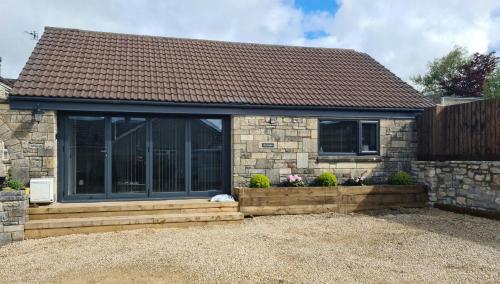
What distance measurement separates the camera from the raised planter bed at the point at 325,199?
9047mm

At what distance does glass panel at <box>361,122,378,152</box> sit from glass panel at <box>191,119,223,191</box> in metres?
4.04

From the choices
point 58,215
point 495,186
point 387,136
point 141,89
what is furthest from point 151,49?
point 495,186

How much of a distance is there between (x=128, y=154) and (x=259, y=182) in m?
3.28

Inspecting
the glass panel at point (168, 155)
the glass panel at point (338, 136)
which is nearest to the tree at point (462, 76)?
the glass panel at point (338, 136)

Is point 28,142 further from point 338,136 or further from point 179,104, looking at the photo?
point 338,136

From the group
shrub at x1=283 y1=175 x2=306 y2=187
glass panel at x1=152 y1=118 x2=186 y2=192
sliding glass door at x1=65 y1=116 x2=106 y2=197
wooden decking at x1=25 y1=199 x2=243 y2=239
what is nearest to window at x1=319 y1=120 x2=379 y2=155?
shrub at x1=283 y1=175 x2=306 y2=187

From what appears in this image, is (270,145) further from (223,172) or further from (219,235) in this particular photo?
(219,235)

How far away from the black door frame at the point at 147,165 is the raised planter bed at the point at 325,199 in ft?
3.53

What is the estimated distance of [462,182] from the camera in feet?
29.9

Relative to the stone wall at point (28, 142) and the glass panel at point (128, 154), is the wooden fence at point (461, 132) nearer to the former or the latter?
the glass panel at point (128, 154)

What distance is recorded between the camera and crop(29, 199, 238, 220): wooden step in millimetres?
7845

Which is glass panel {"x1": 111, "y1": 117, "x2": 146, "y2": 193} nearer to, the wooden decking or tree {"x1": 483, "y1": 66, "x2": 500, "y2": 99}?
the wooden decking

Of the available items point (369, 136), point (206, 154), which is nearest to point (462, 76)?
point (369, 136)

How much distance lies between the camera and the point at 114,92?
9039 millimetres
